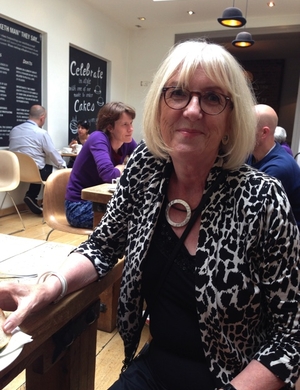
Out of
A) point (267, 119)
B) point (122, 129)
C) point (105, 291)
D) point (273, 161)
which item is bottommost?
point (105, 291)

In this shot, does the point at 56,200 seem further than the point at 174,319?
Yes

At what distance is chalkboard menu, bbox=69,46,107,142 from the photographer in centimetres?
565

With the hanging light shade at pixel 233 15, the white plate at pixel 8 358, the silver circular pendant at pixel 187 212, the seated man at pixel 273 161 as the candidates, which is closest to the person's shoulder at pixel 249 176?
the silver circular pendant at pixel 187 212

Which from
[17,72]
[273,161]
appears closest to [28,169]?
[17,72]

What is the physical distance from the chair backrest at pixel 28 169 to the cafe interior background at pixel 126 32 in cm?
63

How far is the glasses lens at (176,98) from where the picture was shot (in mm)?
869

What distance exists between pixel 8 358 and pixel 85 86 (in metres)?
5.86

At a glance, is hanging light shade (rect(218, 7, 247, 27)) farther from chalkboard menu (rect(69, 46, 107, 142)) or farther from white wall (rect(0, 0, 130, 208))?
chalkboard menu (rect(69, 46, 107, 142))

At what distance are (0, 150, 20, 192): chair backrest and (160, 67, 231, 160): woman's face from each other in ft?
10.2

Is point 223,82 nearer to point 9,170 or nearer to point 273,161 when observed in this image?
point 273,161

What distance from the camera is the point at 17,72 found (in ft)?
14.8

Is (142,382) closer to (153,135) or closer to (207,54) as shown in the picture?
(153,135)

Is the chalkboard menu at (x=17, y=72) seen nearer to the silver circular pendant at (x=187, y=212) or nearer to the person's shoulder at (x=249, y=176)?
the silver circular pendant at (x=187, y=212)

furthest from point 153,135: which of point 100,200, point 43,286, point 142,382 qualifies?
point 100,200
